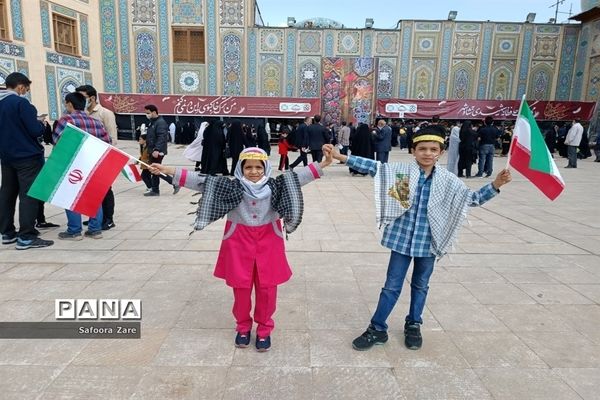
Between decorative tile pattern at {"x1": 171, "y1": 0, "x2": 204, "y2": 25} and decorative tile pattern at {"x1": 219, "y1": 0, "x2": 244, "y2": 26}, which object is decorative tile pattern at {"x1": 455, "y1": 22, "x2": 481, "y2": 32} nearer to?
decorative tile pattern at {"x1": 219, "y1": 0, "x2": 244, "y2": 26}

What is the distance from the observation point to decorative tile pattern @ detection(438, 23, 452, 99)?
2006cm

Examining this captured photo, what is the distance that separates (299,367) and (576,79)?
23479 millimetres

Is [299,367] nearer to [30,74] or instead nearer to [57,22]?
[30,74]

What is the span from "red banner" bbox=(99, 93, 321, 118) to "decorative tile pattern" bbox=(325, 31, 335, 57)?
2438 mm

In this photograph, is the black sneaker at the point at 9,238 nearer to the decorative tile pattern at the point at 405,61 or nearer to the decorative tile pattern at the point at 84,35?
the decorative tile pattern at the point at 84,35

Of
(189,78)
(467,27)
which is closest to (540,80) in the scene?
(467,27)

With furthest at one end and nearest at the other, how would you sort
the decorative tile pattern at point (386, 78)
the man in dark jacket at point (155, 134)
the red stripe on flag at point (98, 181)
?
1. the decorative tile pattern at point (386, 78)
2. the man in dark jacket at point (155, 134)
3. the red stripe on flag at point (98, 181)

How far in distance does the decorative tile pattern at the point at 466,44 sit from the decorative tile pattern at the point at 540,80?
121 inches

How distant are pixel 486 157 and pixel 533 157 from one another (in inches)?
337

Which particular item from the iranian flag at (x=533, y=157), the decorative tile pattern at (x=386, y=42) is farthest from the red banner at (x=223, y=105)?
the iranian flag at (x=533, y=157)

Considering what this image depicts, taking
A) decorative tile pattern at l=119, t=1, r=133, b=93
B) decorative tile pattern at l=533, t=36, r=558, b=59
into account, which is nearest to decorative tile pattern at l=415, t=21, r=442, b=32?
decorative tile pattern at l=533, t=36, r=558, b=59

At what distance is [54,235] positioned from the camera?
464 cm

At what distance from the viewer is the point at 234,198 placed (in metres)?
2.24

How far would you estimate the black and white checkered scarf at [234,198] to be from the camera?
2.24 metres
